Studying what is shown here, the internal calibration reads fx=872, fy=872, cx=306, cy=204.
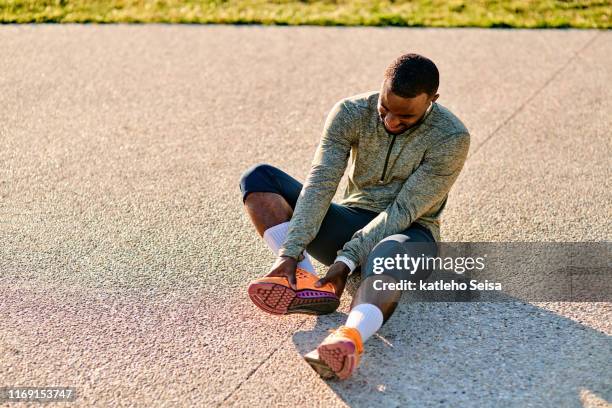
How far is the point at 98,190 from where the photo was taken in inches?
202

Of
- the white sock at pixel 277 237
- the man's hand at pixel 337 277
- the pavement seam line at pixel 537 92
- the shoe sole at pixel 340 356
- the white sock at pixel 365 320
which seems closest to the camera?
the shoe sole at pixel 340 356

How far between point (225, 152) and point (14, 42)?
9.57 ft

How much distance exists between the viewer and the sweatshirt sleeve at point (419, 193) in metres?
3.88

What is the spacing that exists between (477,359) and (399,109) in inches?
43.5

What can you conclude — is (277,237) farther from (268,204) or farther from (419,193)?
(419,193)

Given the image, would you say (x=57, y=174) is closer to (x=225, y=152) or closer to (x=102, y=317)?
(x=225, y=152)

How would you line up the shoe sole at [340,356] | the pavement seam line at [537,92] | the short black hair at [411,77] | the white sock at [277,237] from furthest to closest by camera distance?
the pavement seam line at [537,92], the white sock at [277,237], the short black hair at [411,77], the shoe sole at [340,356]

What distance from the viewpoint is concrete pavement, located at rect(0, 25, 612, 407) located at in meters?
3.52

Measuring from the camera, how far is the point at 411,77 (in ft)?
12.1

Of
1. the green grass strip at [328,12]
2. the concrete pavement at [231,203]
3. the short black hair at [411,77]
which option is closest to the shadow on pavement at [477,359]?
the concrete pavement at [231,203]

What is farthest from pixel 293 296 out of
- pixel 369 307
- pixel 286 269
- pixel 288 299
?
pixel 369 307

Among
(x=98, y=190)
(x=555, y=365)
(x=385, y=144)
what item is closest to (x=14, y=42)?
(x=98, y=190)

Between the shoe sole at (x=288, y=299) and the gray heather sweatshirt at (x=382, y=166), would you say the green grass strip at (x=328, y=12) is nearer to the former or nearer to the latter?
the gray heather sweatshirt at (x=382, y=166)

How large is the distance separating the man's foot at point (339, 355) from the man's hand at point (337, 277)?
0.39 metres
